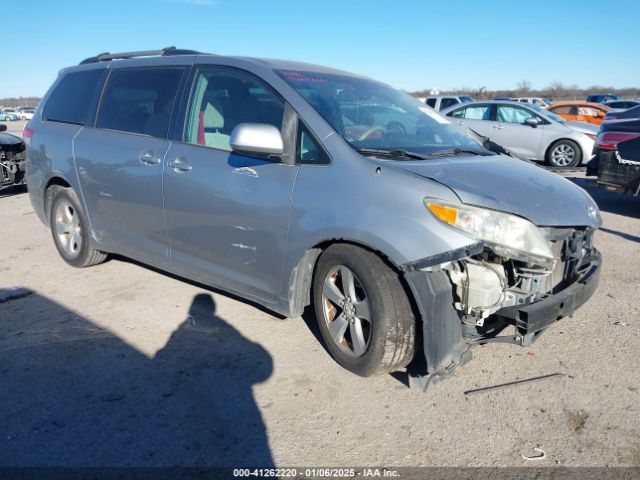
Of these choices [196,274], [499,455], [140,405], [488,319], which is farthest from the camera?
[196,274]

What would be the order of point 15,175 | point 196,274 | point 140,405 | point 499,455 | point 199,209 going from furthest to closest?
point 15,175 < point 196,274 < point 199,209 < point 140,405 < point 499,455

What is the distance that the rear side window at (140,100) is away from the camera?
401 cm

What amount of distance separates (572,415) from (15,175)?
9.54m

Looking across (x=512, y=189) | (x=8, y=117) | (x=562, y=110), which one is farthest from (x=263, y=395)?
(x=8, y=117)

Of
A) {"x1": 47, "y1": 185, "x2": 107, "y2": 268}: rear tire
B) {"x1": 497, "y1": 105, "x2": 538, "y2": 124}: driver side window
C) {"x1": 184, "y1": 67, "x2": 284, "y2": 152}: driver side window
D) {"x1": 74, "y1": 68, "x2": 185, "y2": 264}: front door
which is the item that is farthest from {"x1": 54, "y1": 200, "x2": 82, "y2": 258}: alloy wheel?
{"x1": 497, "y1": 105, "x2": 538, "y2": 124}: driver side window

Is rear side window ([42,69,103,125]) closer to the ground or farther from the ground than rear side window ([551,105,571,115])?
farther from the ground

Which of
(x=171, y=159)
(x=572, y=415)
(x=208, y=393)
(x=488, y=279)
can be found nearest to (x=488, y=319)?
(x=488, y=279)

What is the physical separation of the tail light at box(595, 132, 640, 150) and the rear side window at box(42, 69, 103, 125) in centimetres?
654

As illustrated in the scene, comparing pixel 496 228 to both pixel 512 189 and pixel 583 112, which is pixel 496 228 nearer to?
pixel 512 189

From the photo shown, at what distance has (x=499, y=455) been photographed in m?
2.51

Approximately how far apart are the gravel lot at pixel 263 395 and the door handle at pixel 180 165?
1149 millimetres

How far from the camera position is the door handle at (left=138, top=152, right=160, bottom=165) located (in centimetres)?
391

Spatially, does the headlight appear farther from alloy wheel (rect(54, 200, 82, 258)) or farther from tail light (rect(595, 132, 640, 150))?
tail light (rect(595, 132, 640, 150))

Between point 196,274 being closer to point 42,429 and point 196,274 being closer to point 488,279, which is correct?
point 42,429
